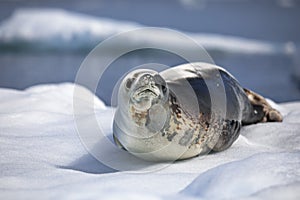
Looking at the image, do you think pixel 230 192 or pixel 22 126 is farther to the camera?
pixel 22 126

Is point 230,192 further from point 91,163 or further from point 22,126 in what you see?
point 22,126

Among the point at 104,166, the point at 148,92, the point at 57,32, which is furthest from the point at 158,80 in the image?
the point at 57,32

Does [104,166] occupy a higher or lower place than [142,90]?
lower

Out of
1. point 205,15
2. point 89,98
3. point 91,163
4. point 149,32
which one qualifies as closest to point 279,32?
point 205,15

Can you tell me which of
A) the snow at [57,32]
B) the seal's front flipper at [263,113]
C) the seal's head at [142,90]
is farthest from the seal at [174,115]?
the snow at [57,32]

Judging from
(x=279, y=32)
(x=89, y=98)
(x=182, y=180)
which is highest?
(x=182, y=180)

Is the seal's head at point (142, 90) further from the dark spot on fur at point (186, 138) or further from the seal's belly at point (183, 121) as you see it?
→ the dark spot on fur at point (186, 138)

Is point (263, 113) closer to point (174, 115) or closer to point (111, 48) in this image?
point (174, 115)
